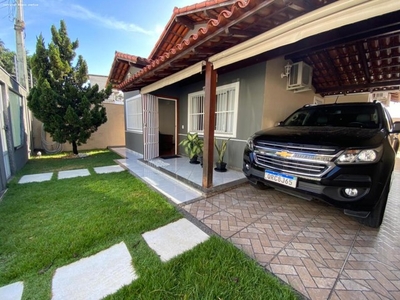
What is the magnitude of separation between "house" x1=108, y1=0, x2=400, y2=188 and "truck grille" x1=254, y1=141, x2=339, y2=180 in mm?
1113

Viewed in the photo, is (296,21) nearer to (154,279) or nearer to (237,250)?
(237,250)

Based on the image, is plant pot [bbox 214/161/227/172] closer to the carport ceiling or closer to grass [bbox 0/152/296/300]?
grass [bbox 0/152/296/300]

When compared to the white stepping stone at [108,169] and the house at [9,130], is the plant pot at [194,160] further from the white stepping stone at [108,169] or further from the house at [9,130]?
the house at [9,130]

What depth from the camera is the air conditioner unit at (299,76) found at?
444 cm

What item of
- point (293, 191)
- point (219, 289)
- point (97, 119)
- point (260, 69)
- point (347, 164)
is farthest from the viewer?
point (97, 119)

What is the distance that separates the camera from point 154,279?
1536 millimetres

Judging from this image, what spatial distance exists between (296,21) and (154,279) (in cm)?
292

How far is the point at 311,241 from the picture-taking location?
2109mm

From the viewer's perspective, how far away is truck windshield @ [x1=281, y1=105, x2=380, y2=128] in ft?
9.43

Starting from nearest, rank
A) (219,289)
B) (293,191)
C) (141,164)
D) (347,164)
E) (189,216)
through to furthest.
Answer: (219,289) → (347,164) → (293,191) → (189,216) → (141,164)

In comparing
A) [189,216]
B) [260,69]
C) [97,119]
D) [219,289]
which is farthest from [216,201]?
[97,119]

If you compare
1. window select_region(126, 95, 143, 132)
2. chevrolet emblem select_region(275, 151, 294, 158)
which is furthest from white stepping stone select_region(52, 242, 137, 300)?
window select_region(126, 95, 143, 132)

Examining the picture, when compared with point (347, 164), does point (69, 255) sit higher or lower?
lower

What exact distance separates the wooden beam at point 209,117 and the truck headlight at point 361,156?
2060mm
